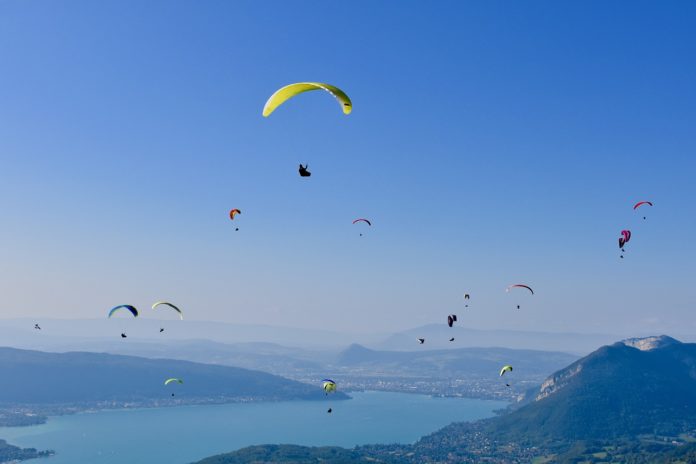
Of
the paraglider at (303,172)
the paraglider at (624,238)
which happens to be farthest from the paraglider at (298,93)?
the paraglider at (624,238)

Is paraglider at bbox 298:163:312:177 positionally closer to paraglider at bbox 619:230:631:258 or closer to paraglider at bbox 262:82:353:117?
paraglider at bbox 262:82:353:117

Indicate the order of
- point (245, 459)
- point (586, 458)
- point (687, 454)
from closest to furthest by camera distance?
point (687, 454)
point (245, 459)
point (586, 458)

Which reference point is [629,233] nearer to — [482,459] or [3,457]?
[482,459]

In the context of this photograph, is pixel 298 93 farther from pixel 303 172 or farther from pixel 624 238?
pixel 624 238

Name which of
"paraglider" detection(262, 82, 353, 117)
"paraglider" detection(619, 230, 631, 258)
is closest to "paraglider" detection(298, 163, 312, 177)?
"paraglider" detection(262, 82, 353, 117)

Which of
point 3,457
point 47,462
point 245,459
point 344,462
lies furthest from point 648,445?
point 3,457

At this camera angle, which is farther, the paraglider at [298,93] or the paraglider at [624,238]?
the paraglider at [624,238]

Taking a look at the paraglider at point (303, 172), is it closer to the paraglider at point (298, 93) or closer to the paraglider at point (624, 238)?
the paraglider at point (298, 93)

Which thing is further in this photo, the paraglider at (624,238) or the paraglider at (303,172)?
the paraglider at (624,238)
